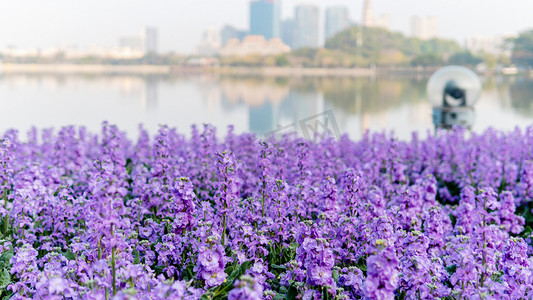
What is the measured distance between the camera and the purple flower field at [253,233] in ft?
9.31

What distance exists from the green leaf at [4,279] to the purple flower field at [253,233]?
0.04 feet

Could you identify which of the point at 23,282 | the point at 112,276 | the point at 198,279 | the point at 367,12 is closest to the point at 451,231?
the point at 198,279

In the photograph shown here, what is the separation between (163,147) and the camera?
5148 mm

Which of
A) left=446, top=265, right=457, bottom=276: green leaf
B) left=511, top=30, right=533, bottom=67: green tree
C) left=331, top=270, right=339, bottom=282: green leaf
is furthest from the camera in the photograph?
left=511, top=30, right=533, bottom=67: green tree

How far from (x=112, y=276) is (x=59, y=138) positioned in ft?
13.9

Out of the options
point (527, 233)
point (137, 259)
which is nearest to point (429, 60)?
point (527, 233)

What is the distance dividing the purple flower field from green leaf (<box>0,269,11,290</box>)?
13 mm

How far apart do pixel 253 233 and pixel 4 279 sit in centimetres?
167

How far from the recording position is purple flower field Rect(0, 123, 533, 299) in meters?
2.84

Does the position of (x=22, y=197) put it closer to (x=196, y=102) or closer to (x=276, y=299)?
(x=276, y=299)

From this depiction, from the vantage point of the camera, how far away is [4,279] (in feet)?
11.6

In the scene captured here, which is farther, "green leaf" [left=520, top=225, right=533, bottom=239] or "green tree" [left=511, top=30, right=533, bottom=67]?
"green tree" [left=511, top=30, right=533, bottom=67]

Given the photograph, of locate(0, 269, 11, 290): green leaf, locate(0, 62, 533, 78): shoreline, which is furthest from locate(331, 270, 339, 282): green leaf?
locate(0, 62, 533, 78): shoreline

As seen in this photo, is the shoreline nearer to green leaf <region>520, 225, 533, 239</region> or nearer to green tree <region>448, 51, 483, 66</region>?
green tree <region>448, 51, 483, 66</region>
